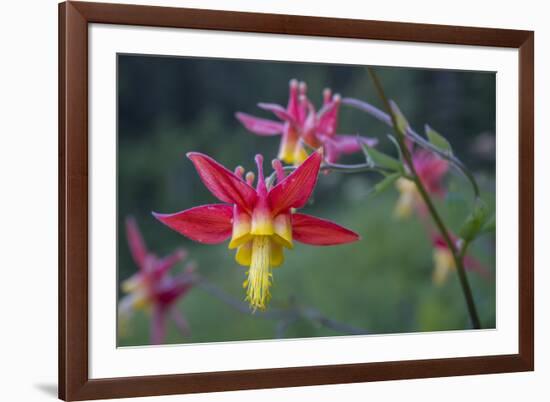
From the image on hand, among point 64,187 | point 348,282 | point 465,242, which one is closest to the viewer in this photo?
point 64,187

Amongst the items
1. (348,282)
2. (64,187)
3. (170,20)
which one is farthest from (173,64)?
(348,282)

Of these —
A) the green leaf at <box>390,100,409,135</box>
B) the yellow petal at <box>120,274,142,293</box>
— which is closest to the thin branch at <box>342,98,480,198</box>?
the green leaf at <box>390,100,409,135</box>

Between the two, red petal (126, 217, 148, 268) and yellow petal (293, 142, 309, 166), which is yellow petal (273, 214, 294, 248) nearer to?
yellow petal (293, 142, 309, 166)

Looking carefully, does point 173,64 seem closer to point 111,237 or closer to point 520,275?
point 111,237

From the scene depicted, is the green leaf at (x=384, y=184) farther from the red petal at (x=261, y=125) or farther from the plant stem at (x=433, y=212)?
the red petal at (x=261, y=125)

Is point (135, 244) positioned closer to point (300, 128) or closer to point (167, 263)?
point (167, 263)

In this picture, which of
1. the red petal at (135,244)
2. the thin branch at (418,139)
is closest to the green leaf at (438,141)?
the thin branch at (418,139)
